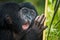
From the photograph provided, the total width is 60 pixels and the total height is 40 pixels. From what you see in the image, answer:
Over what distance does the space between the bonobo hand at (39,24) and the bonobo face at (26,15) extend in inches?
3.8

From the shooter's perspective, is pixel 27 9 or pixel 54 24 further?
pixel 27 9

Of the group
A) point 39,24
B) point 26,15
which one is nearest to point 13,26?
point 26,15

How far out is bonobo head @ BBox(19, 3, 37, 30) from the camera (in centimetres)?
220

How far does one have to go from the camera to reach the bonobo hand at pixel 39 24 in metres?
1.97

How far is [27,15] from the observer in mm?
2258

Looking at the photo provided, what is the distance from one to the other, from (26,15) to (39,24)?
0.25m

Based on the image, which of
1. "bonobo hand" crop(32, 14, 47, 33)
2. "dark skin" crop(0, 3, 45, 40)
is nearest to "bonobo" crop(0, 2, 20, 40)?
"dark skin" crop(0, 3, 45, 40)

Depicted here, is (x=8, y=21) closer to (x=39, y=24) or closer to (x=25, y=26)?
(x=25, y=26)

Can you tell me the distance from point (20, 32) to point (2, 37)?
7.5 inches

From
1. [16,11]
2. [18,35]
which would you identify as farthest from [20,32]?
[16,11]

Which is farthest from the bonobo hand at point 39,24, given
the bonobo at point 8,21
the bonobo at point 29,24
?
the bonobo at point 8,21

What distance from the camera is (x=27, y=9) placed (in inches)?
92.0

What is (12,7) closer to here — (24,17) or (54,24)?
(24,17)

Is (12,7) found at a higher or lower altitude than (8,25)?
higher
